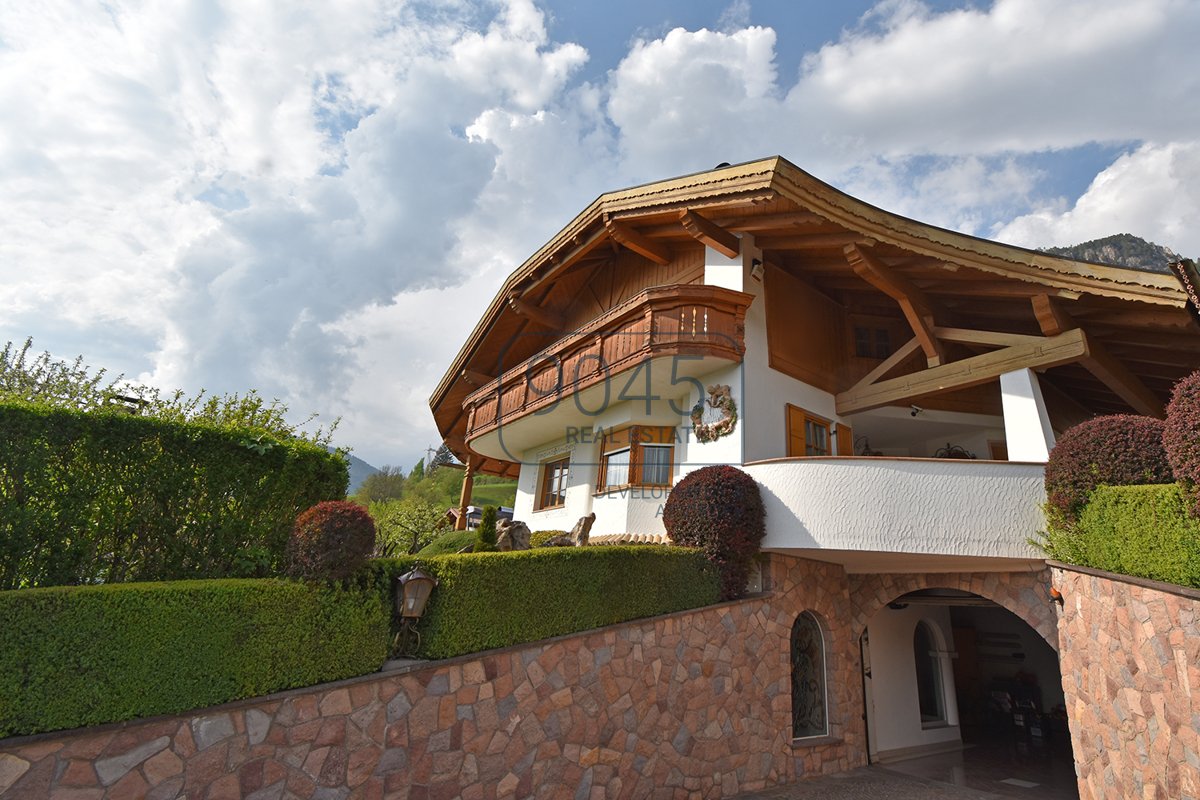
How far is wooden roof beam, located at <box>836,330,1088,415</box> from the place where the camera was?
8906mm

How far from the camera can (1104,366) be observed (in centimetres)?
970

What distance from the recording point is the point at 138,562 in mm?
5316

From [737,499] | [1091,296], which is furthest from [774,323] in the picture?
[1091,296]

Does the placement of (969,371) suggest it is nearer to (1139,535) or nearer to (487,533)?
(1139,535)

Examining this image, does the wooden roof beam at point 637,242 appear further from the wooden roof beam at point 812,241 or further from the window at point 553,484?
the window at point 553,484

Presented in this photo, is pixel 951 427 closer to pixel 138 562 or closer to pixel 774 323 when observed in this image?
pixel 774 323

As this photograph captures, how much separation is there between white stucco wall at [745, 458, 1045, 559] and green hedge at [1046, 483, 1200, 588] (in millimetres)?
667

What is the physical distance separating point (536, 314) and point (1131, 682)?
497 inches

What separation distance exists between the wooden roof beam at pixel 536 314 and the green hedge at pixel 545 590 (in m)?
8.49

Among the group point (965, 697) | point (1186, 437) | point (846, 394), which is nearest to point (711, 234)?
point (846, 394)

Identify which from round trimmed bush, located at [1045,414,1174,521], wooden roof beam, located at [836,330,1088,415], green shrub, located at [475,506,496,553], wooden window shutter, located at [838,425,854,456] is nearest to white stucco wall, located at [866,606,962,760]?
wooden window shutter, located at [838,425,854,456]

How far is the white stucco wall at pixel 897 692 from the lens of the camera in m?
10.7

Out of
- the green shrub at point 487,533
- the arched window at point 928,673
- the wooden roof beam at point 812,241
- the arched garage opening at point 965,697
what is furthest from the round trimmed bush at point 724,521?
the arched window at point 928,673

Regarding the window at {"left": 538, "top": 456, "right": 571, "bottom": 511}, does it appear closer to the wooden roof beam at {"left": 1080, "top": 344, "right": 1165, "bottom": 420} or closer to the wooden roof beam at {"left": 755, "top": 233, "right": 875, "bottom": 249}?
the wooden roof beam at {"left": 755, "top": 233, "right": 875, "bottom": 249}
